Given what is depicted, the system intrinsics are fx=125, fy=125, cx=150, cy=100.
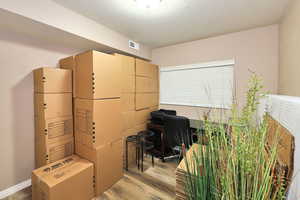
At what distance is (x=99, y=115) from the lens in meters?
1.70

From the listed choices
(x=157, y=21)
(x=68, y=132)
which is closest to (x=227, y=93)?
(x=157, y=21)

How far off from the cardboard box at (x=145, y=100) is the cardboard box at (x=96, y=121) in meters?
0.74

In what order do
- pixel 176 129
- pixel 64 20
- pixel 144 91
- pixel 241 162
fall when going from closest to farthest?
pixel 241 162
pixel 64 20
pixel 176 129
pixel 144 91

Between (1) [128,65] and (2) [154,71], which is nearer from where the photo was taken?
(1) [128,65]

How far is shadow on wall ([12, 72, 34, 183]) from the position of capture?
169cm

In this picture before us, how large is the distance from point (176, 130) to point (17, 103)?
2.35 meters

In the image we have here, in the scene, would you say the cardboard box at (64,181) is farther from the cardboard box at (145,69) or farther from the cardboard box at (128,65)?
the cardboard box at (145,69)

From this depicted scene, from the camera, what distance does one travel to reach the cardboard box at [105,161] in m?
1.67

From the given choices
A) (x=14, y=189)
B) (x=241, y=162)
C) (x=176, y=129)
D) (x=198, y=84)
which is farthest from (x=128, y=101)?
(x=241, y=162)

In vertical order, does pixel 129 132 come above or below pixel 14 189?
above

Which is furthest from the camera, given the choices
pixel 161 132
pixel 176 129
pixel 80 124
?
pixel 161 132

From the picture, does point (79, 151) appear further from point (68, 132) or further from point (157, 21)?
point (157, 21)

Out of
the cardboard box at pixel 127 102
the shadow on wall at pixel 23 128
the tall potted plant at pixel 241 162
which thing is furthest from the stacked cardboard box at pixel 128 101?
the tall potted plant at pixel 241 162

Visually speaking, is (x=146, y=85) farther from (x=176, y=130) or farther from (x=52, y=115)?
(x=52, y=115)
